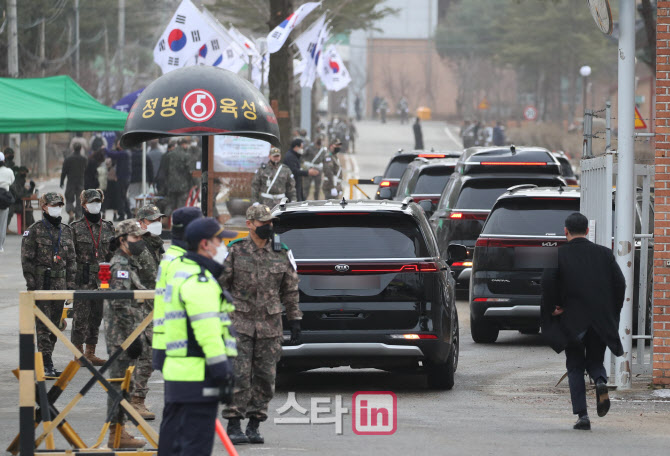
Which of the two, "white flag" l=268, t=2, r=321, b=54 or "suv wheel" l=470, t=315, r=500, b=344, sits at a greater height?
"white flag" l=268, t=2, r=321, b=54

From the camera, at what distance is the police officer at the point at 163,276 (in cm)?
684

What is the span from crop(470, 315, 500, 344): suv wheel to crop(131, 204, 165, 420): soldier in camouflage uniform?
4.91 meters

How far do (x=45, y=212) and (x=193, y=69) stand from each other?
3233 mm

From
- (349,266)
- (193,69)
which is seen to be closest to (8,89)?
(193,69)

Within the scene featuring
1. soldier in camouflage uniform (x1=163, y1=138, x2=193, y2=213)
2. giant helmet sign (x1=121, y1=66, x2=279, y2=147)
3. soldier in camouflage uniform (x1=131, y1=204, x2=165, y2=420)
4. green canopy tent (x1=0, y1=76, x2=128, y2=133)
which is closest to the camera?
soldier in camouflage uniform (x1=131, y1=204, x2=165, y2=420)

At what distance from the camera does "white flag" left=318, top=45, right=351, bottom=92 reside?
3547 cm

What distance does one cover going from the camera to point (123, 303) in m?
9.44

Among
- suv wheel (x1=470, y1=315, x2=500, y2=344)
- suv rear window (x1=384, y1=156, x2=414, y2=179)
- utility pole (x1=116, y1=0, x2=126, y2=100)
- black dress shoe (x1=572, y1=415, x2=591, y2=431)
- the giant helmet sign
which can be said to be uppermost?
utility pole (x1=116, y1=0, x2=126, y2=100)

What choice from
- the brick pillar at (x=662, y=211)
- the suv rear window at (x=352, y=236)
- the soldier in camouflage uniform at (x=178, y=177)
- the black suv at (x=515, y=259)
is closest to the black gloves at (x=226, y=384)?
the suv rear window at (x=352, y=236)

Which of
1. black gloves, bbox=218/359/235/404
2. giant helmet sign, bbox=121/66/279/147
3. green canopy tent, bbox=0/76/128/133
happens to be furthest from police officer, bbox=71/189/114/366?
green canopy tent, bbox=0/76/128/133

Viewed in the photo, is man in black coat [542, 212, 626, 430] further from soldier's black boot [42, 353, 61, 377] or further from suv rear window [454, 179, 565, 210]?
suv rear window [454, 179, 565, 210]

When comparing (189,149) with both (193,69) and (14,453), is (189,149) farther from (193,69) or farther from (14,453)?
(14,453)

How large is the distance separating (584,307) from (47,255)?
5.15m

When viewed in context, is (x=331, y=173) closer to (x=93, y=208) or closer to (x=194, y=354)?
(x=93, y=208)
